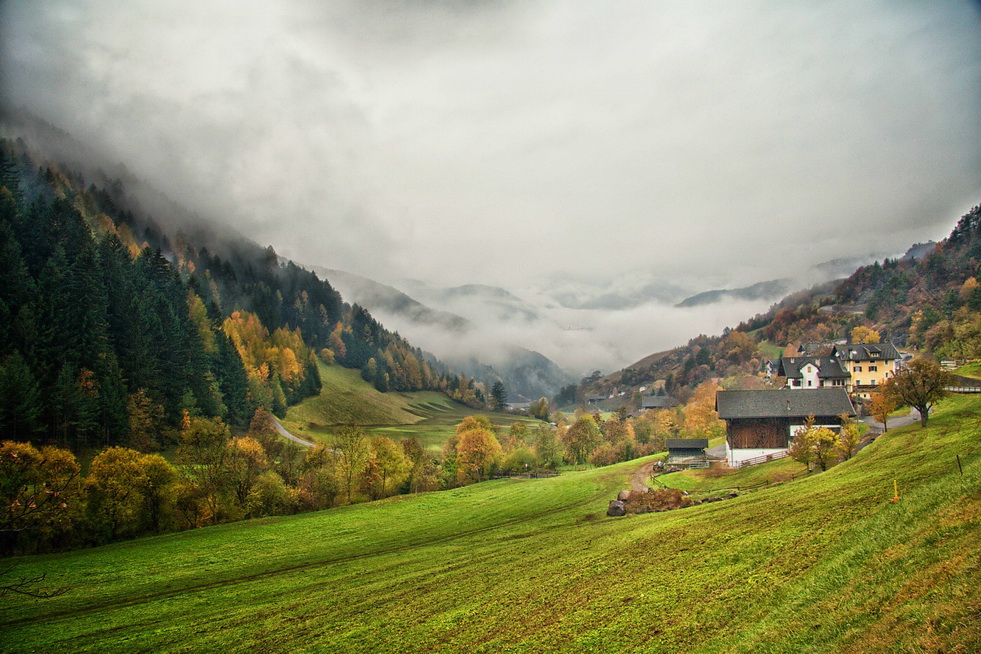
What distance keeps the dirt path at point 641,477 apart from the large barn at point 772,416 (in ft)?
40.8

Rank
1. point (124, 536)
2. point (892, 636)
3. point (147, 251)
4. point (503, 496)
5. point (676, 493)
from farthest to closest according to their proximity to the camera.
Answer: point (147, 251) → point (503, 496) → point (124, 536) → point (676, 493) → point (892, 636)

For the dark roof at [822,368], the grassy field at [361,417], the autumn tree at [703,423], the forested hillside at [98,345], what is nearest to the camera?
the forested hillside at [98,345]

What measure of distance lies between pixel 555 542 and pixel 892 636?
86.9 ft

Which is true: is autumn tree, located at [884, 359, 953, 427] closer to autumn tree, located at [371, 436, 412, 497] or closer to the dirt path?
the dirt path

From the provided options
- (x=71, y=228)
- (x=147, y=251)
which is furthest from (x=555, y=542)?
(x=147, y=251)

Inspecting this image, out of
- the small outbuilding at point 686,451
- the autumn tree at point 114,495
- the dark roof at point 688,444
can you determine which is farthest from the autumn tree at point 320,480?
the dark roof at point 688,444

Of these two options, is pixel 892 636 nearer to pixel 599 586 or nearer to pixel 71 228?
pixel 599 586

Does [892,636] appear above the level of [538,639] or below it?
above

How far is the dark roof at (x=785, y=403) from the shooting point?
6981 centimetres

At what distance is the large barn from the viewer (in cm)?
6994

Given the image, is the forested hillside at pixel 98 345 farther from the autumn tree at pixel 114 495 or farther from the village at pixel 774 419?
the village at pixel 774 419

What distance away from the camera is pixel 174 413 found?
303ft

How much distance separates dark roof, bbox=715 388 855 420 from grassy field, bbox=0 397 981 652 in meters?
21.3

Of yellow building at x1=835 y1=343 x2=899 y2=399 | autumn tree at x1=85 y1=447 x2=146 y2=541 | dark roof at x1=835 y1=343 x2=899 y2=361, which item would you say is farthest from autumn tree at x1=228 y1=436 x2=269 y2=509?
dark roof at x1=835 y1=343 x2=899 y2=361
